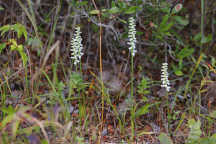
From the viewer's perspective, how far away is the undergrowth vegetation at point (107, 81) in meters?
1.31

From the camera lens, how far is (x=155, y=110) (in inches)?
66.8

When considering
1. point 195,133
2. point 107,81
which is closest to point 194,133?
point 195,133

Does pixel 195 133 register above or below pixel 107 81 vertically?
below

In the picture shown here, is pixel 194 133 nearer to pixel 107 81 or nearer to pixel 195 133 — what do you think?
pixel 195 133

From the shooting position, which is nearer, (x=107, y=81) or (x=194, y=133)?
(x=194, y=133)

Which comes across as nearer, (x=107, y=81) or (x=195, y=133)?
(x=195, y=133)

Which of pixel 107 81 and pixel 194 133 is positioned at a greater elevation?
pixel 107 81

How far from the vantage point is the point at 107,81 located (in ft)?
6.52

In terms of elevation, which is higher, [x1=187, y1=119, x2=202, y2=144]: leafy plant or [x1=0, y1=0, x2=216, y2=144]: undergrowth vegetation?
[x1=0, y1=0, x2=216, y2=144]: undergrowth vegetation

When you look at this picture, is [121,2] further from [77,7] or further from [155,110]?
[155,110]

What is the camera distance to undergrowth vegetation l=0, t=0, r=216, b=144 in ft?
4.31

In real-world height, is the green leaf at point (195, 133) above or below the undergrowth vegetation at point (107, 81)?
below

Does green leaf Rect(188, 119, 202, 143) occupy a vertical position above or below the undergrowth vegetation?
below

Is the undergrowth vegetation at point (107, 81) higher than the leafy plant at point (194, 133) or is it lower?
higher
